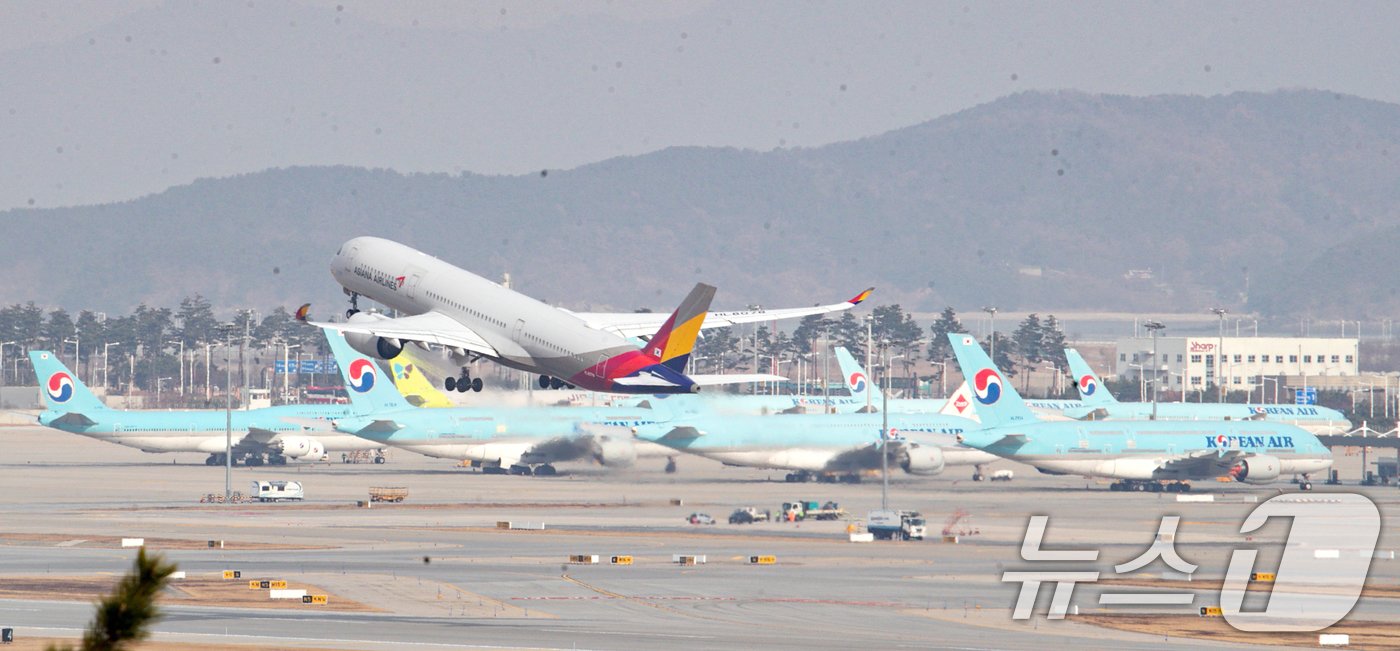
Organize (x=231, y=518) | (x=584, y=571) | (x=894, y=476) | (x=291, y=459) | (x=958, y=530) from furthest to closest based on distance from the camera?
(x=291, y=459), (x=894, y=476), (x=231, y=518), (x=958, y=530), (x=584, y=571)

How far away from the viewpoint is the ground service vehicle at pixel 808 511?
101 meters

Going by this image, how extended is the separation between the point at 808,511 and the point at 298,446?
239 feet

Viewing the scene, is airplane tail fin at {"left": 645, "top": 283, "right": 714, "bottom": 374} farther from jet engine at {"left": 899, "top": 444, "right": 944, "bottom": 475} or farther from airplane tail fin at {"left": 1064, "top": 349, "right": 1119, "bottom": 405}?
airplane tail fin at {"left": 1064, "top": 349, "right": 1119, "bottom": 405}

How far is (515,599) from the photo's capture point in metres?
65.4

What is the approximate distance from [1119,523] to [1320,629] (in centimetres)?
4011

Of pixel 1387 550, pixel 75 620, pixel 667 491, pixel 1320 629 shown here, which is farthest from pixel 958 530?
pixel 75 620

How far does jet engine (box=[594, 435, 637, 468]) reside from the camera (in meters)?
115

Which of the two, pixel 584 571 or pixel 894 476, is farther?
pixel 894 476

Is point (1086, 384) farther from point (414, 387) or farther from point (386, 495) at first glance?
point (386, 495)

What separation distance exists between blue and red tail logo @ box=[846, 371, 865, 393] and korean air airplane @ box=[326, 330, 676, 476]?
42583 mm

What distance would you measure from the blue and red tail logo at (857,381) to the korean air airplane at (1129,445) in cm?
4593

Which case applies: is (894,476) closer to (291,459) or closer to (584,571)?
(584,571)

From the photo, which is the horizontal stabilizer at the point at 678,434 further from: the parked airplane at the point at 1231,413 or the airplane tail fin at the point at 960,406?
the parked airplane at the point at 1231,413

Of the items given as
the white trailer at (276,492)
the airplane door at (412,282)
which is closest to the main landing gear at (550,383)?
the airplane door at (412,282)
